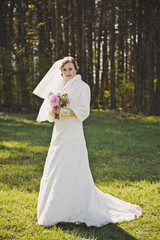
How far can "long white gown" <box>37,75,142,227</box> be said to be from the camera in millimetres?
4031

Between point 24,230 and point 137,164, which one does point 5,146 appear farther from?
point 24,230

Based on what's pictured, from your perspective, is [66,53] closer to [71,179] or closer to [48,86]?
[48,86]

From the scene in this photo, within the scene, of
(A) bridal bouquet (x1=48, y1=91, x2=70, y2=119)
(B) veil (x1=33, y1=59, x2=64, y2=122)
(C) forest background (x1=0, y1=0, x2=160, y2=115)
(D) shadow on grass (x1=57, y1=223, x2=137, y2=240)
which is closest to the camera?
(D) shadow on grass (x1=57, y1=223, x2=137, y2=240)

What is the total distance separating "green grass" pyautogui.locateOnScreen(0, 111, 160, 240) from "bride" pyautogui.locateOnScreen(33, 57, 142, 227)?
7.0 inches

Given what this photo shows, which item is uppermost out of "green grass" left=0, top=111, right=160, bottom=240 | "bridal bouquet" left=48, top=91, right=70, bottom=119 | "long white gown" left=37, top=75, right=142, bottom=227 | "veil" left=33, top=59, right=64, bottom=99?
"veil" left=33, top=59, right=64, bottom=99

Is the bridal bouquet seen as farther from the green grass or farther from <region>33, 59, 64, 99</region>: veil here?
the green grass

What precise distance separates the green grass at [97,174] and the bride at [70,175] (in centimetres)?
18

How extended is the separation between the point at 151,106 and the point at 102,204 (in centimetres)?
1461

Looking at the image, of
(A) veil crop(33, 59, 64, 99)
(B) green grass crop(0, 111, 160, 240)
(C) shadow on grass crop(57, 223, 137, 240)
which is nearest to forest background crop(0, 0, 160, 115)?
(B) green grass crop(0, 111, 160, 240)

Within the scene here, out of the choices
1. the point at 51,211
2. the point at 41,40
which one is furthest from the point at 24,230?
the point at 41,40

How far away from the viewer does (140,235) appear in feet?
12.8

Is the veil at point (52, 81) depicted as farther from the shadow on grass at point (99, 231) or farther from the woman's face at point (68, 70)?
the shadow on grass at point (99, 231)

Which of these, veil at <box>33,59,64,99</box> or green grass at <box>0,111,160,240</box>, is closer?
green grass at <box>0,111,160,240</box>

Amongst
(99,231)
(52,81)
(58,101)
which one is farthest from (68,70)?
(99,231)
